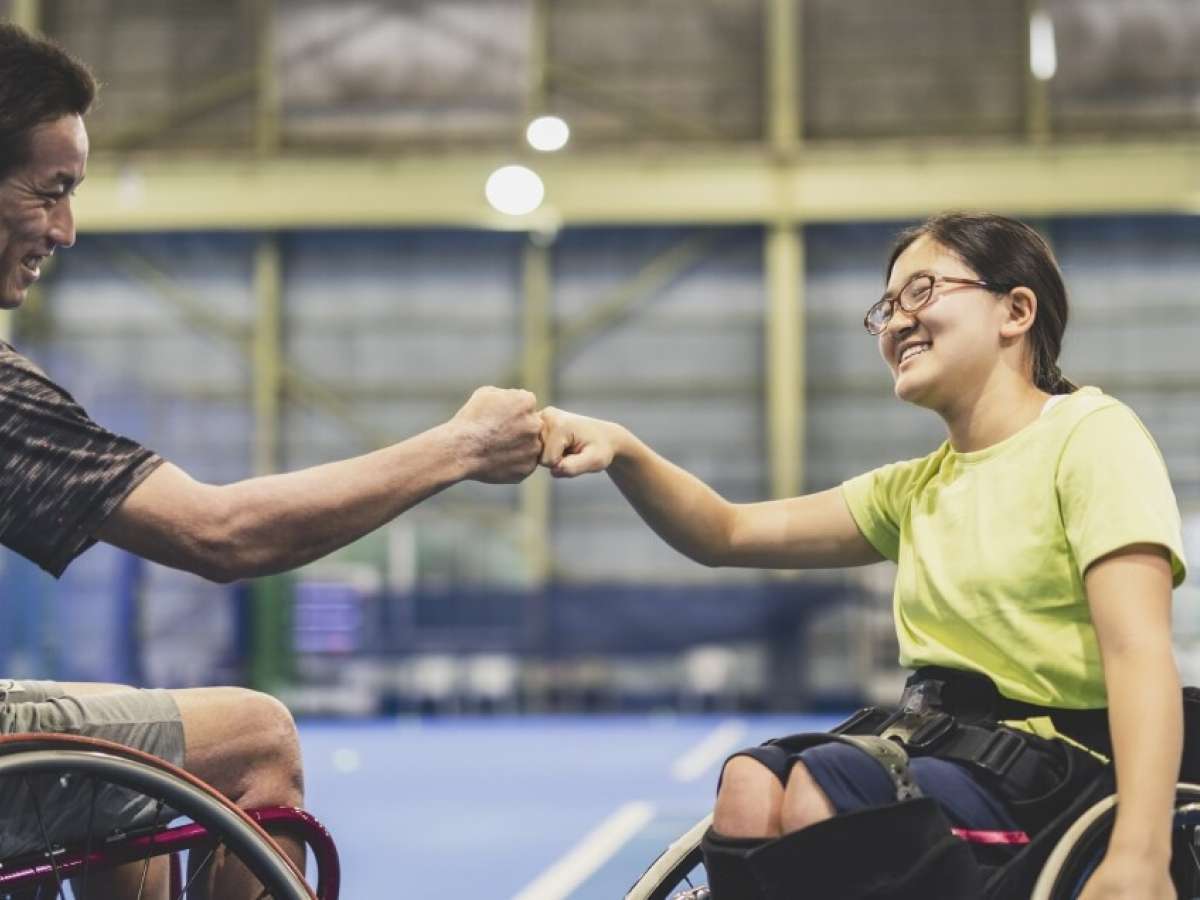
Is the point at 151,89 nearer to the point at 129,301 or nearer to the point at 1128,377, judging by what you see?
the point at 129,301

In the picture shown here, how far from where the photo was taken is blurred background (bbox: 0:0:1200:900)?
45.6ft

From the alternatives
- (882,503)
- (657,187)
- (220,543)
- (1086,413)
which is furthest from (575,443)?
(657,187)

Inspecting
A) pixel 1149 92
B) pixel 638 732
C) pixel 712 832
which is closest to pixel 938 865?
pixel 712 832

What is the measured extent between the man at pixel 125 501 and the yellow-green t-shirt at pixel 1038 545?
61 cm

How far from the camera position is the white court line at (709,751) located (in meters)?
7.84

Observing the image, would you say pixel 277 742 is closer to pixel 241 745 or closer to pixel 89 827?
pixel 241 745

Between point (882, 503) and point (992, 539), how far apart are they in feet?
1.10

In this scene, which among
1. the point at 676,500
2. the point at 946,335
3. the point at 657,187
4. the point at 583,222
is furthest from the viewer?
the point at 583,222

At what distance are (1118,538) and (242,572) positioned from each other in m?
0.99

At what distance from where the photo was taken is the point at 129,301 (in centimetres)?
1458

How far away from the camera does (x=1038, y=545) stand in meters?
1.97

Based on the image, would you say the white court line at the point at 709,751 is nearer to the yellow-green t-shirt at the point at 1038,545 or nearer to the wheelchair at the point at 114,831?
the yellow-green t-shirt at the point at 1038,545

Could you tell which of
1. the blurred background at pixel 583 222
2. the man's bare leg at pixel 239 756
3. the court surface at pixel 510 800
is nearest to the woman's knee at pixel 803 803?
the man's bare leg at pixel 239 756

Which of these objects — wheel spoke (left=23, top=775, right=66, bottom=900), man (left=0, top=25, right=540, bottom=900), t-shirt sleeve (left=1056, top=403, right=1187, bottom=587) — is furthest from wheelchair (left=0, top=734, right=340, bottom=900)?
t-shirt sleeve (left=1056, top=403, right=1187, bottom=587)
